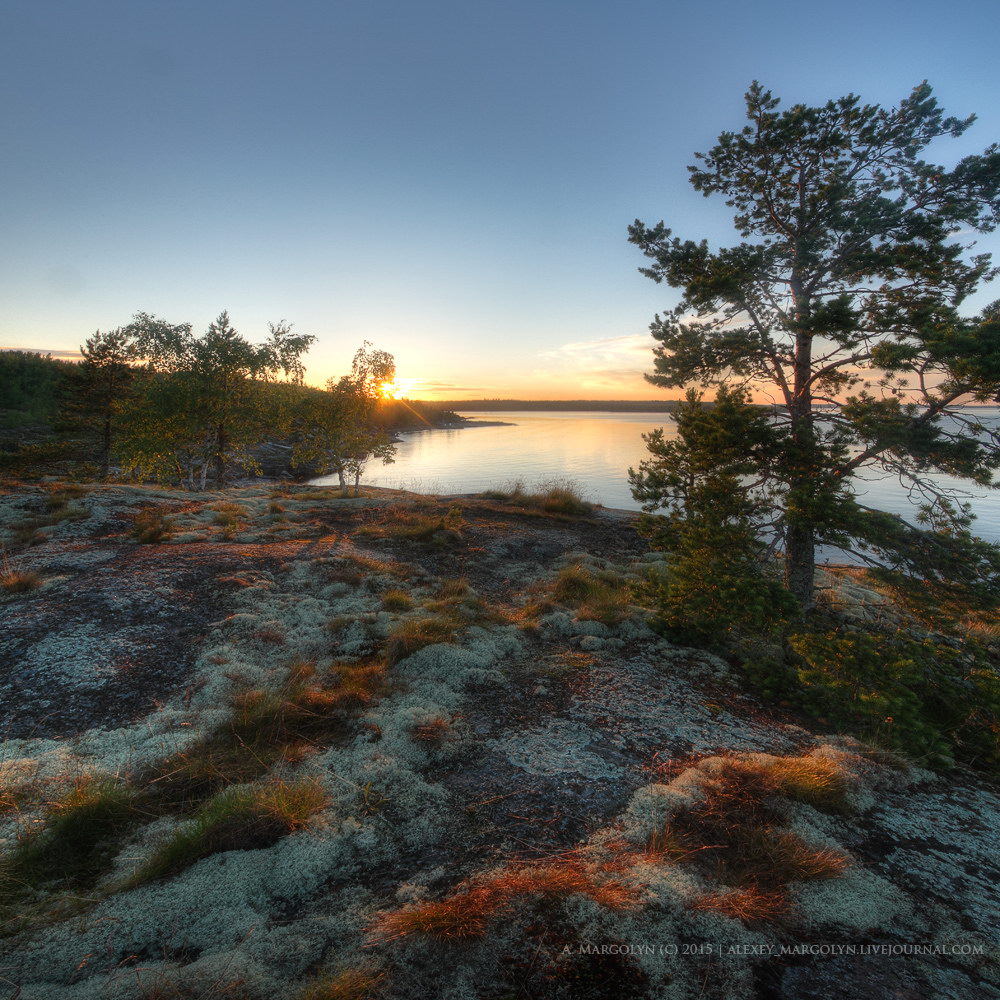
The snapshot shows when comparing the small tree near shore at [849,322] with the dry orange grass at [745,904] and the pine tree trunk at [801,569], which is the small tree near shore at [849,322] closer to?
the pine tree trunk at [801,569]

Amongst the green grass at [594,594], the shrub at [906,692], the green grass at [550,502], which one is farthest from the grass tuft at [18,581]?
the green grass at [550,502]

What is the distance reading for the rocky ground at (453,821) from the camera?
2758 mm

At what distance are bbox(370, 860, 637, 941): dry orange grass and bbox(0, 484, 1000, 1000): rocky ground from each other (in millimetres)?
21

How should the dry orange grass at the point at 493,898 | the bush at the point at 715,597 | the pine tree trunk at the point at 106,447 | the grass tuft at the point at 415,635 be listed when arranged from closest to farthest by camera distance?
the dry orange grass at the point at 493,898 → the bush at the point at 715,597 → the grass tuft at the point at 415,635 → the pine tree trunk at the point at 106,447

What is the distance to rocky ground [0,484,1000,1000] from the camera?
2758 millimetres

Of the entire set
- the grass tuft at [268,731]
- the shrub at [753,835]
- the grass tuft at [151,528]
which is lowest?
the grass tuft at [268,731]

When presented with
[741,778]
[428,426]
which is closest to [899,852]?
[741,778]

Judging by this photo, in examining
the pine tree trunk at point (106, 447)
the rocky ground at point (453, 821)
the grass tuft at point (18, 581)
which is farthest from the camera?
the pine tree trunk at point (106, 447)

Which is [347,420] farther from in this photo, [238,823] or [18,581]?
[238,823]

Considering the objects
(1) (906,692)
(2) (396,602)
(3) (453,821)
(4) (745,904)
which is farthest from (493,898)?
(2) (396,602)

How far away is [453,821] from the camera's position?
4031 mm

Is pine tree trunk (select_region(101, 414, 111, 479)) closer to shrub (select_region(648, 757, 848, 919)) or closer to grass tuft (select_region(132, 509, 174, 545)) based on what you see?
grass tuft (select_region(132, 509, 174, 545))

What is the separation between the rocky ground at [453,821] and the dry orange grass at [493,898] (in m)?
0.02

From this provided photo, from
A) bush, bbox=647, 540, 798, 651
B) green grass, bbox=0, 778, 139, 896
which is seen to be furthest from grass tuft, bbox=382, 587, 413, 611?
green grass, bbox=0, 778, 139, 896
